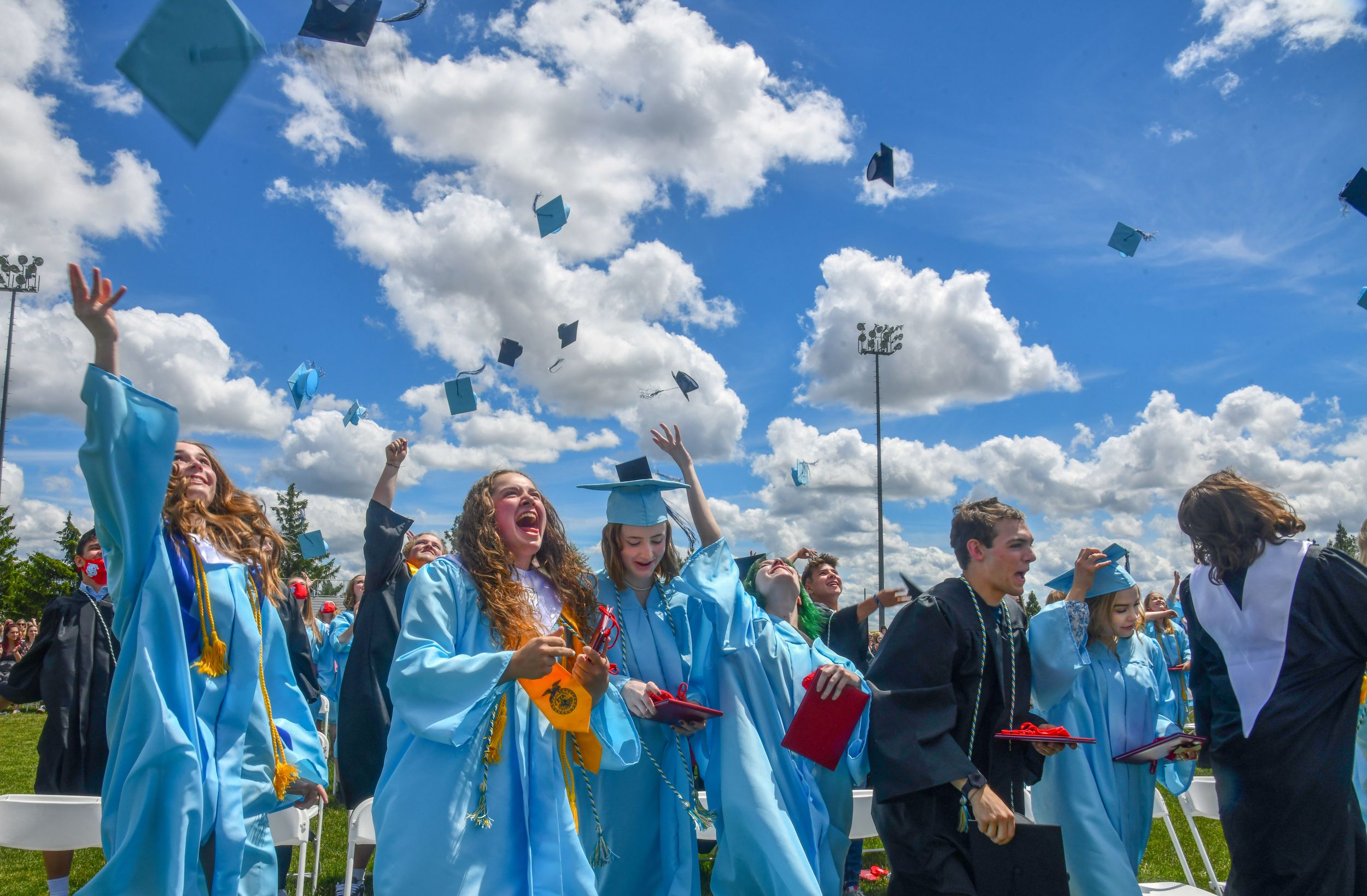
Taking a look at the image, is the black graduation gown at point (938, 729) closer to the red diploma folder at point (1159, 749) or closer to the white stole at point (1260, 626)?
the white stole at point (1260, 626)

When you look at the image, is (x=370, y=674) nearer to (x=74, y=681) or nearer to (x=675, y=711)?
(x=74, y=681)

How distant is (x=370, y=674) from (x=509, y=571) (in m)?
2.11

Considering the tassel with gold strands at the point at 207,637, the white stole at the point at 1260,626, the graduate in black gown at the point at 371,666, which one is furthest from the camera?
the graduate in black gown at the point at 371,666

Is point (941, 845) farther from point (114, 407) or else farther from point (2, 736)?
point (2, 736)

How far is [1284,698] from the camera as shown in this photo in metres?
3.40

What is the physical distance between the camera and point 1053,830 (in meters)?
2.74

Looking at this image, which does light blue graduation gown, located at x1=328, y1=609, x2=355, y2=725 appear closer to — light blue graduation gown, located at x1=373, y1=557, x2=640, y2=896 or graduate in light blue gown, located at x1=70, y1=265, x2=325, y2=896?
graduate in light blue gown, located at x1=70, y1=265, x2=325, y2=896

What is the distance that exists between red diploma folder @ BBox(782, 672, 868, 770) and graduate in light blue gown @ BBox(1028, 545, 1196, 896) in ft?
2.49

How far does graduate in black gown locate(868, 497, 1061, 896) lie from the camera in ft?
9.81

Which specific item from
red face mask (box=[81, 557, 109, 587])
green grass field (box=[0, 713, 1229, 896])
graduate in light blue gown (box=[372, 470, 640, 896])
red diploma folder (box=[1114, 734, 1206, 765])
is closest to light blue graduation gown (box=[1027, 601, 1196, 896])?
red diploma folder (box=[1114, 734, 1206, 765])

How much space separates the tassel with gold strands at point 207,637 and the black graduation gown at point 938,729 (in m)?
2.15

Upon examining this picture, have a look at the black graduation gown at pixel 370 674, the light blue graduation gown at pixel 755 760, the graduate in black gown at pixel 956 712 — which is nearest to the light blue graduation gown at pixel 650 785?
the light blue graduation gown at pixel 755 760

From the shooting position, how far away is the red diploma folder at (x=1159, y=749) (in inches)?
159

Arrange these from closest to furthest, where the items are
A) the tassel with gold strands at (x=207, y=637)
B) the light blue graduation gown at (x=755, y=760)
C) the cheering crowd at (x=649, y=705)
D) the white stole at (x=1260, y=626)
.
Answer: the cheering crowd at (x=649, y=705) < the tassel with gold strands at (x=207, y=637) < the white stole at (x=1260, y=626) < the light blue graduation gown at (x=755, y=760)
